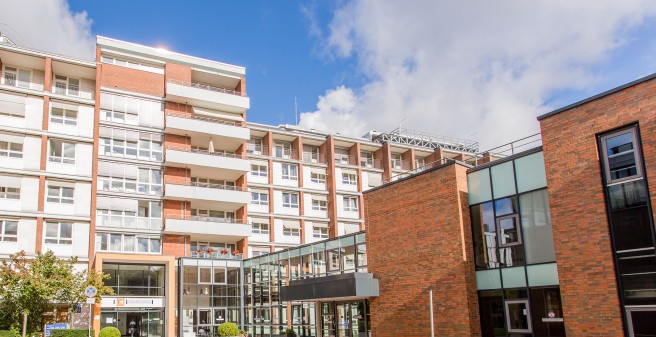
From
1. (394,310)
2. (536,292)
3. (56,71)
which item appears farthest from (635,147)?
(56,71)

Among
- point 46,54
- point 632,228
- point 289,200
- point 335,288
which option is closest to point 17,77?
point 46,54

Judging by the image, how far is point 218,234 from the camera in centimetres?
3969

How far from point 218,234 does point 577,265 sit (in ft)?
94.9

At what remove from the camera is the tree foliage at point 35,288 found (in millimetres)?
28453

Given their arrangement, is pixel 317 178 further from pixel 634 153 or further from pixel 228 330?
pixel 634 153

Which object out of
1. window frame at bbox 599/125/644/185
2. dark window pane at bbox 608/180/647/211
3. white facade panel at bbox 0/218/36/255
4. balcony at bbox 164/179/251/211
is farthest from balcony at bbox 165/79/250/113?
dark window pane at bbox 608/180/647/211

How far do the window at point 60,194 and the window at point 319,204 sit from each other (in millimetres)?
19249

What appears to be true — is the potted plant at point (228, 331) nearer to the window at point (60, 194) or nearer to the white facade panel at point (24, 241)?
the white facade panel at point (24, 241)

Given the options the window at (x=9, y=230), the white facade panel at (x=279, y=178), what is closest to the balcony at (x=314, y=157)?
the white facade panel at (x=279, y=178)

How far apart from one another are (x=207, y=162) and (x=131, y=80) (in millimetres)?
7859

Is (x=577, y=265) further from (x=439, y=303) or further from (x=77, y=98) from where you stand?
(x=77, y=98)

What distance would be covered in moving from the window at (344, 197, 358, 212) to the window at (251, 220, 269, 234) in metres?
7.43

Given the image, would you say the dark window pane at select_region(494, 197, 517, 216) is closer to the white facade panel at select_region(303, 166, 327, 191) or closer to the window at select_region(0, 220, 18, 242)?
the window at select_region(0, 220, 18, 242)

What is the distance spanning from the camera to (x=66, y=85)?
39.2m
